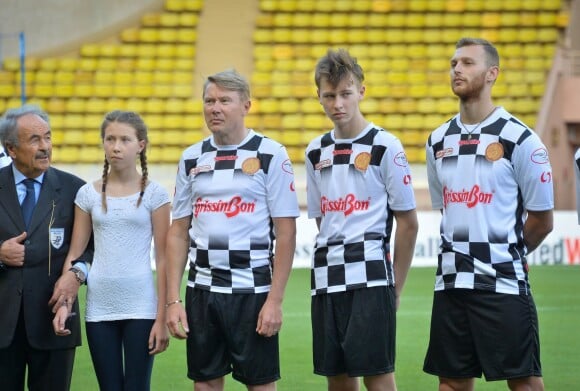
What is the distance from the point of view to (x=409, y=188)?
4590 millimetres

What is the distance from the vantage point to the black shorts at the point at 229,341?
444cm

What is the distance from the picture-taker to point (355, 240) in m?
4.52

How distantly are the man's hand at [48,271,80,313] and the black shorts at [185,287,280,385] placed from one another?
516mm

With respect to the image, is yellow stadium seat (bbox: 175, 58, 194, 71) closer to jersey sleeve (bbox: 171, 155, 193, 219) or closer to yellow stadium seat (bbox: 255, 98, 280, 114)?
yellow stadium seat (bbox: 255, 98, 280, 114)

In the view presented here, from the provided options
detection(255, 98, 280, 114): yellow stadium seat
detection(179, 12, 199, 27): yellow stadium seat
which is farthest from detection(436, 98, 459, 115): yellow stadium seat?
detection(179, 12, 199, 27): yellow stadium seat

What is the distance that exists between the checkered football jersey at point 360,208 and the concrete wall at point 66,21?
52.0 ft

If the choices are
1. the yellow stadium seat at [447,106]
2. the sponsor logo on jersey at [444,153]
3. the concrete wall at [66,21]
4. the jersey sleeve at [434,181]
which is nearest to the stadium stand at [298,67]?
the yellow stadium seat at [447,106]

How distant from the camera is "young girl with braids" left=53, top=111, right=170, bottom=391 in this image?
14.9ft

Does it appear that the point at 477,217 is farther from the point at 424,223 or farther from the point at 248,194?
the point at 424,223

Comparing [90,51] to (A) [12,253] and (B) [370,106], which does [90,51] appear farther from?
(A) [12,253]

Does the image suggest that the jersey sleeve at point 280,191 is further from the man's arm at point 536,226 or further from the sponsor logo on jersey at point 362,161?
the man's arm at point 536,226

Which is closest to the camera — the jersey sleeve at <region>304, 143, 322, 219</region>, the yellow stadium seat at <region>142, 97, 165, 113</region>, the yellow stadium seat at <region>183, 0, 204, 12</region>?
the jersey sleeve at <region>304, 143, 322, 219</region>

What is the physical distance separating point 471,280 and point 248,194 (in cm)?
103

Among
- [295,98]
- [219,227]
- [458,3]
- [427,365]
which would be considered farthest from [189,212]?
[458,3]
